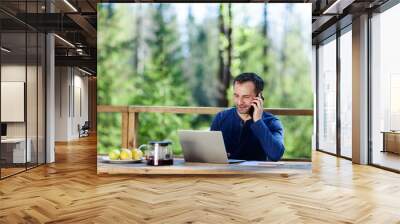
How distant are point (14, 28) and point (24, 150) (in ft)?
5.96

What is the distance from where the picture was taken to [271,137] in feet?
18.7

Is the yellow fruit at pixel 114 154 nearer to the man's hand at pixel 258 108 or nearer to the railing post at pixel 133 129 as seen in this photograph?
the railing post at pixel 133 129

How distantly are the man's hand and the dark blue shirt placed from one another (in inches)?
1.8

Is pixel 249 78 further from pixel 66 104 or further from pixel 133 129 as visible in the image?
pixel 66 104

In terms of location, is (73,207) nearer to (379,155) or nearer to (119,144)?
(119,144)

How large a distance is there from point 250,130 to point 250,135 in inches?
2.7

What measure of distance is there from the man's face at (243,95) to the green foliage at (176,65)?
11cm

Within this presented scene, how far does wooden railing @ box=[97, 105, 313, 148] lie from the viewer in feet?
19.0

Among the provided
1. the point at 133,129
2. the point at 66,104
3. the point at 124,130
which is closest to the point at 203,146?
the point at 133,129

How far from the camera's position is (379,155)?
7.41 m

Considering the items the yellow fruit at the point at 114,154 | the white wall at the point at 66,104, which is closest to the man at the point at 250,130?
the yellow fruit at the point at 114,154

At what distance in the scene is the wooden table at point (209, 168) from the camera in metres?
5.70

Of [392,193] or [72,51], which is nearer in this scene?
[392,193]

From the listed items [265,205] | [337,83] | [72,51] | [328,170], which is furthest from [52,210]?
[72,51]
